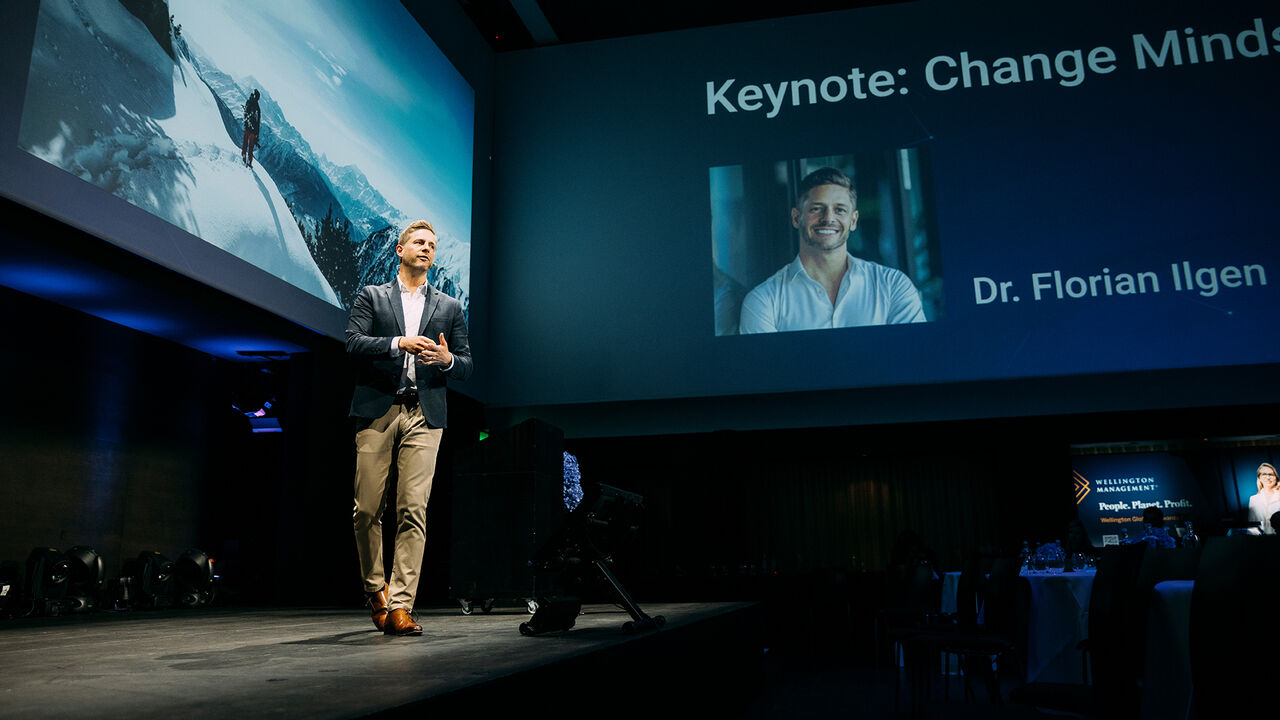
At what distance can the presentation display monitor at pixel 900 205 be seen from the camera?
7.20 m

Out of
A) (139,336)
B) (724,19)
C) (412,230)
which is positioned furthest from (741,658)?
(724,19)

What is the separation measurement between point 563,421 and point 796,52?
454 cm

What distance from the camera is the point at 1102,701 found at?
7.61ft

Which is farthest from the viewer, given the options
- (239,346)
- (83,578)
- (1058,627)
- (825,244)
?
(825,244)

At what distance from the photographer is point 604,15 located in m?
9.28

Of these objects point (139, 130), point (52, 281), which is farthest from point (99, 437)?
point (139, 130)

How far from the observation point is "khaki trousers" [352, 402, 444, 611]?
285cm

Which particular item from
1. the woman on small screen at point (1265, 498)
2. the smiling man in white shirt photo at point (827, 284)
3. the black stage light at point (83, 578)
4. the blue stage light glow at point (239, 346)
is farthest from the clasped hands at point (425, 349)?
the woman on small screen at point (1265, 498)

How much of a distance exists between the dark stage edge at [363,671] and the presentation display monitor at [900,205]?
4.69 metres

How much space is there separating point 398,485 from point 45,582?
14.8 ft

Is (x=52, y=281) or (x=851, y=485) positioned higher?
(x=52, y=281)

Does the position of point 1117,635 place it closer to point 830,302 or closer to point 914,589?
point 914,589

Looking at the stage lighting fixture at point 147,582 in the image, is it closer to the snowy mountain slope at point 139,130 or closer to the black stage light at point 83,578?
the black stage light at point 83,578

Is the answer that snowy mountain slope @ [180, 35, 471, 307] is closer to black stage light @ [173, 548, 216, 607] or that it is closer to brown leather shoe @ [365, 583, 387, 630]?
black stage light @ [173, 548, 216, 607]
